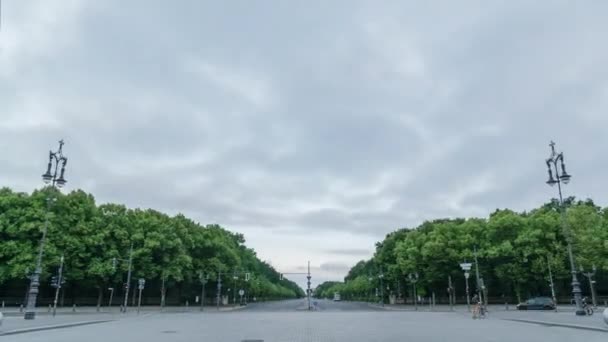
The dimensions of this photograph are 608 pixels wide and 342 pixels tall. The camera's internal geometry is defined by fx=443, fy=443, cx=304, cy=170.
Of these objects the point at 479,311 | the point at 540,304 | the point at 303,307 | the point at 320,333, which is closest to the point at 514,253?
the point at 540,304

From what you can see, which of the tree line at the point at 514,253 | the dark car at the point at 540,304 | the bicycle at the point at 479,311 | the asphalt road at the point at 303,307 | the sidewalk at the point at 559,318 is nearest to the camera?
the sidewalk at the point at 559,318

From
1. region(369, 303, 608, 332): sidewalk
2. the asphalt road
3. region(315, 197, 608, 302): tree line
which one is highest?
region(315, 197, 608, 302): tree line

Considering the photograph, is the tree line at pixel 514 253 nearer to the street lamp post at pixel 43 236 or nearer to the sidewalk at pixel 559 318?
the sidewalk at pixel 559 318

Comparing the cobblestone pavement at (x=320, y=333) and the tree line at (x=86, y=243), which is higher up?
the tree line at (x=86, y=243)

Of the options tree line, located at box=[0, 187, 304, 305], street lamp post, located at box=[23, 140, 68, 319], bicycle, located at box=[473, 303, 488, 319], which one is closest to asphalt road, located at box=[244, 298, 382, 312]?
tree line, located at box=[0, 187, 304, 305]

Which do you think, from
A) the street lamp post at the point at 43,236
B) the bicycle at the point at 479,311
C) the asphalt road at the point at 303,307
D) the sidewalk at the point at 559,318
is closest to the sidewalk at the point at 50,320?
the street lamp post at the point at 43,236

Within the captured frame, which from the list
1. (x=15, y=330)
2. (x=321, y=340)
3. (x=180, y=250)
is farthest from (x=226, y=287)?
(x=321, y=340)

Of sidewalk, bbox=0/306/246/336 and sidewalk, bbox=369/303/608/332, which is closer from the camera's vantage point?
sidewalk, bbox=369/303/608/332

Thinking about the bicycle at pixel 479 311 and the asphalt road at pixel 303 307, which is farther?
the asphalt road at pixel 303 307

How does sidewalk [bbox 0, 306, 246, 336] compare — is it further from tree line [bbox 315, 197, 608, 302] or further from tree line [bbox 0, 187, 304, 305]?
tree line [bbox 315, 197, 608, 302]

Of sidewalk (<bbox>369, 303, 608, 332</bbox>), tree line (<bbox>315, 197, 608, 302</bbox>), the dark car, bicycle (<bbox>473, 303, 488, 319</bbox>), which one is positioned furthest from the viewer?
tree line (<bbox>315, 197, 608, 302</bbox>)

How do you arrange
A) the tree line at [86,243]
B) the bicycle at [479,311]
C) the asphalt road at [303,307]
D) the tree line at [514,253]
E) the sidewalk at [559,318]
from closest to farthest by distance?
the sidewalk at [559,318] < the bicycle at [479,311] < the tree line at [86,243] < the tree line at [514,253] < the asphalt road at [303,307]

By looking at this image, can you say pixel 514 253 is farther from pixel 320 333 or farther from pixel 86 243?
pixel 86 243

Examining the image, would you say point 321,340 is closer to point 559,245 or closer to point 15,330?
point 15,330
